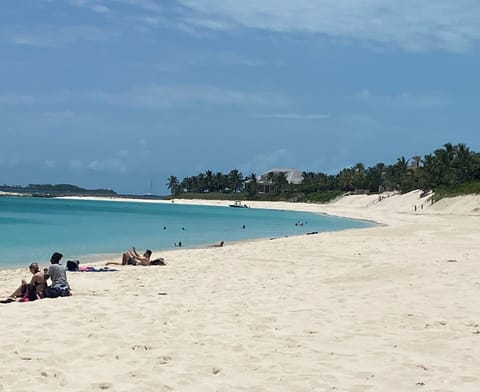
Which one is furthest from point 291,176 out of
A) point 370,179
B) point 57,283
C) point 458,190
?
point 57,283

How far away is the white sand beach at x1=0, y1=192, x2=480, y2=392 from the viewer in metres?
6.80

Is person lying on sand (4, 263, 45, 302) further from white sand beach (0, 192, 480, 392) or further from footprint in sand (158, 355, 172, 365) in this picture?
footprint in sand (158, 355, 172, 365)

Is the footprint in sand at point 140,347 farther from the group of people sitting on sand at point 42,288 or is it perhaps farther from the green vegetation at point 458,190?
the green vegetation at point 458,190

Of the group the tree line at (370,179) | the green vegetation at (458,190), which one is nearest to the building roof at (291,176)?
the tree line at (370,179)

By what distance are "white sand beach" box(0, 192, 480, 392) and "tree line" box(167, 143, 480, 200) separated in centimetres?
7313

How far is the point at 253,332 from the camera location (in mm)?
9164

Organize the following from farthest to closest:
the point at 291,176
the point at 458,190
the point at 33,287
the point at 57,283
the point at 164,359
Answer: the point at 291,176 → the point at 458,190 → the point at 57,283 → the point at 33,287 → the point at 164,359

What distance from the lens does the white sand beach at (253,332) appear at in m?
6.80

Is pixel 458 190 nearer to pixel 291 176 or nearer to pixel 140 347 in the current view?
pixel 140 347

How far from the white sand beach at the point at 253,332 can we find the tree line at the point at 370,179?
73127 mm

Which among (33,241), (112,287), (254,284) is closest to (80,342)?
(112,287)

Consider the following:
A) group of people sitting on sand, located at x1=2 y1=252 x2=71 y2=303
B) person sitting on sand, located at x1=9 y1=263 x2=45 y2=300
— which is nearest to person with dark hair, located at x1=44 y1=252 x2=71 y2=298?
group of people sitting on sand, located at x1=2 y1=252 x2=71 y2=303

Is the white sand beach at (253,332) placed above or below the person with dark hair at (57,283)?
below

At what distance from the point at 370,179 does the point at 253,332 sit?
126 meters
